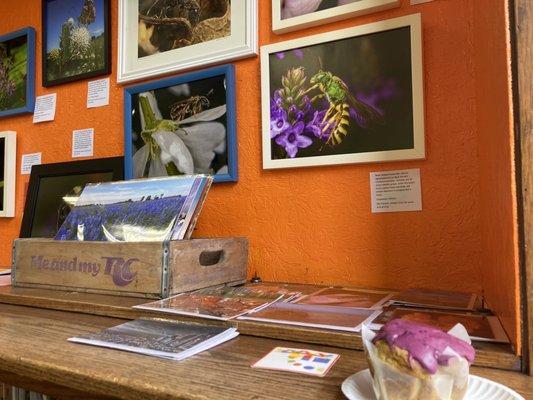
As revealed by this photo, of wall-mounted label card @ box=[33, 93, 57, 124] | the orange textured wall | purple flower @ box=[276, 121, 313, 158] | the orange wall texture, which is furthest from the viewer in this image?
wall-mounted label card @ box=[33, 93, 57, 124]

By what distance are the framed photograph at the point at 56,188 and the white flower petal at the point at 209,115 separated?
27cm

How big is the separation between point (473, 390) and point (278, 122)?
75 cm

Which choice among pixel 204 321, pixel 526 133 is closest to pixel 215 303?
pixel 204 321

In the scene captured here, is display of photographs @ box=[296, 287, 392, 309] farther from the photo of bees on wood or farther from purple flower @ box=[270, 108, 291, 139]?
the photo of bees on wood

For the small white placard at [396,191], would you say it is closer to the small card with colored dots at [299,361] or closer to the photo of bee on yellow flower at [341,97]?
the photo of bee on yellow flower at [341,97]

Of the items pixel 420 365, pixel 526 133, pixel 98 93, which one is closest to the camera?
pixel 420 365

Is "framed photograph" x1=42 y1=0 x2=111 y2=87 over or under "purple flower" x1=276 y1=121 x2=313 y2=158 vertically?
over

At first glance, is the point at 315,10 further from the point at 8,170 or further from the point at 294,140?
the point at 8,170

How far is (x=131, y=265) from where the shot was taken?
84 cm

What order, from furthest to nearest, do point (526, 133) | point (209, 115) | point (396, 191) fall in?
1. point (209, 115)
2. point (396, 191)
3. point (526, 133)

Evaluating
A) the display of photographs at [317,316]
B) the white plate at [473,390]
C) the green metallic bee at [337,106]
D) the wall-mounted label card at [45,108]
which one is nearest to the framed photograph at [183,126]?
the green metallic bee at [337,106]

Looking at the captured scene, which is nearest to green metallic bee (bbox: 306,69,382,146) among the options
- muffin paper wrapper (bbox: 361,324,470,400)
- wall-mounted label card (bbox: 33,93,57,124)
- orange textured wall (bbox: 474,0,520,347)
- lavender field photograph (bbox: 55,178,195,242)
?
orange textured wall (bbox: 474,0,520,347)

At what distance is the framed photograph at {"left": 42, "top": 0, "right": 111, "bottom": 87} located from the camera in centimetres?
135

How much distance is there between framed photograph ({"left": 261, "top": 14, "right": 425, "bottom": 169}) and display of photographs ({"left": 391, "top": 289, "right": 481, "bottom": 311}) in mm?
280
